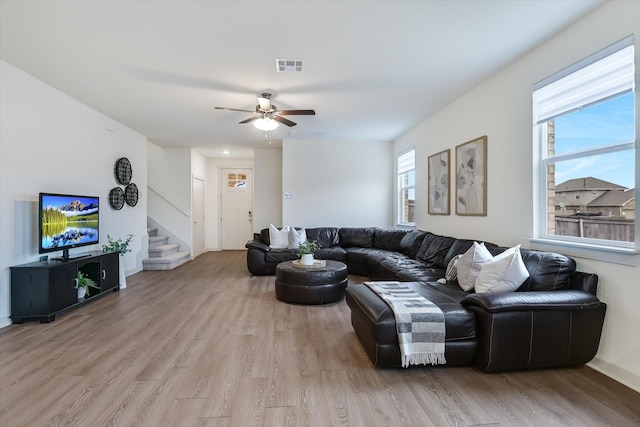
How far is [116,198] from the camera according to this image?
5070 mm

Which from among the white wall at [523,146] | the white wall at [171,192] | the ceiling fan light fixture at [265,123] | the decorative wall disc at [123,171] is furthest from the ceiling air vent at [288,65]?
the white wall at [171,192]

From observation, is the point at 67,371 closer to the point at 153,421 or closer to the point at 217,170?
the point at 153,421

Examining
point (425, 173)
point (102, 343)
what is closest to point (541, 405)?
point (102, 343)

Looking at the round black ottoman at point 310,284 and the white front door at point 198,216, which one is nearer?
the round black ottoman at point 310,284

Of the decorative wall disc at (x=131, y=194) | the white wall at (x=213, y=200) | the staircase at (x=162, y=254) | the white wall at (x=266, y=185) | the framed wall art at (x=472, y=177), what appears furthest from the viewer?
the white wall at (x=213, y=200)

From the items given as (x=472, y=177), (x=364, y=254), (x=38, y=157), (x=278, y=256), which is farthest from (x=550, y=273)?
(x=38, y=157)

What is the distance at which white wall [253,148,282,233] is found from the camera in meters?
7.44

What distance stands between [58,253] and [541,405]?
5.22 m

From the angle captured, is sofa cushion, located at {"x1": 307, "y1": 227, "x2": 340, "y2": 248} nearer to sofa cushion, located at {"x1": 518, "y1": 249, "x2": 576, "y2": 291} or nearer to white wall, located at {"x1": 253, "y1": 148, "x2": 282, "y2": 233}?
white wall, located at {"x1": 253, "y1": 148, "x2": 282, "y2": 233}

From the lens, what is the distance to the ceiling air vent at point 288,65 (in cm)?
306

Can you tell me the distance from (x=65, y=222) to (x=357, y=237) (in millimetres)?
4653

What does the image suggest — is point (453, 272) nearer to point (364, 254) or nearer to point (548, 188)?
point (548, 188)

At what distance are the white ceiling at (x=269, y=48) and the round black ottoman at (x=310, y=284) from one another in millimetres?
2329

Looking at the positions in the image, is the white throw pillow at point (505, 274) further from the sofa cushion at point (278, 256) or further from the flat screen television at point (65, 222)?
the flat screen television at point (65, 222)
